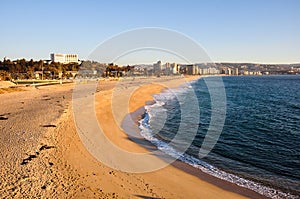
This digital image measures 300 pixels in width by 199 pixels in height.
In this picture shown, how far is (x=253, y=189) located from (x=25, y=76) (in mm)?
51598

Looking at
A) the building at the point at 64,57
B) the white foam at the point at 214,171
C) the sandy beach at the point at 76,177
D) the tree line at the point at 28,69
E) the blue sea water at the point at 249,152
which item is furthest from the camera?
the building at the point at 64,57

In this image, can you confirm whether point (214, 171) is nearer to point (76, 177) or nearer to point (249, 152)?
point (249, 152)

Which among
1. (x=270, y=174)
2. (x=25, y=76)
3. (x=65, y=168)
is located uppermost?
(x=25, y=76)

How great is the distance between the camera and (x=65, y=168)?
6.89m

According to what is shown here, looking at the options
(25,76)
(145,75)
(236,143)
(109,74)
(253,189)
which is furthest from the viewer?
(145,75)

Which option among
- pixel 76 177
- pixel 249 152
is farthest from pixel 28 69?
pixel 249 152

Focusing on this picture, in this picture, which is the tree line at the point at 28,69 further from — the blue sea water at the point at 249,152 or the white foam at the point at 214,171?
the white foam at the point at 214,171

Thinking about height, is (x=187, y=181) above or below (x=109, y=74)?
below

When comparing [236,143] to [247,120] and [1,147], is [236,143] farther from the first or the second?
[1,147]

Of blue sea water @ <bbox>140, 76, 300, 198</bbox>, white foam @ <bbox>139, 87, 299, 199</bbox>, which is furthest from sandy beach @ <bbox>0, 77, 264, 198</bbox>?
blue sea water @ <bbox>140, 76, 300, 198</bbox>

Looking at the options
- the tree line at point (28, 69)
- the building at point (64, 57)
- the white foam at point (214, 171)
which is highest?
the building at point (64, 57)

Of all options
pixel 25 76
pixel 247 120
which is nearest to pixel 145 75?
pixel 25 76

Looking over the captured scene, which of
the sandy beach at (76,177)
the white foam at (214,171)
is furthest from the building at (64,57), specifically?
the sandy beach at (76,177)

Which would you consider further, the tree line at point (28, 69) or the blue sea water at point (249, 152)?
the tree line at point (28, 69)
